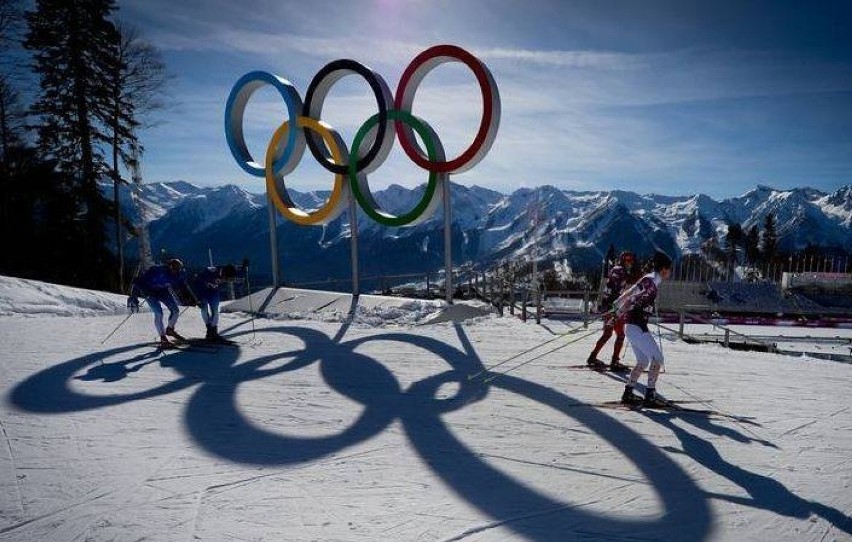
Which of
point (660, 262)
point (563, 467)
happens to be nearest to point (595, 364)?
point (660, 262)

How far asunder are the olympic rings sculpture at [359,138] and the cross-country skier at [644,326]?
21.6ft

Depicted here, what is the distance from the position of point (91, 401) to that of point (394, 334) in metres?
6.14

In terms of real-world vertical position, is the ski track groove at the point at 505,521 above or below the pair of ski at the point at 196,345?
below

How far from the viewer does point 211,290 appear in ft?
33.0

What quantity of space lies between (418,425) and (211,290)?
6633mm

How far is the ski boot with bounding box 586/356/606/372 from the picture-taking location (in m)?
8.23

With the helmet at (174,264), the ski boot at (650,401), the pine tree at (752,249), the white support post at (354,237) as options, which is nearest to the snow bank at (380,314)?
the white support post at (354,237)

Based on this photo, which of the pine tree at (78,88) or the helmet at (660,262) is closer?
the helmet at (660,262)

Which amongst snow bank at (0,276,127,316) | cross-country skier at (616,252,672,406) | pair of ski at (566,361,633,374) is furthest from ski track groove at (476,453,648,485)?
snow bank at (0,276,127,316)

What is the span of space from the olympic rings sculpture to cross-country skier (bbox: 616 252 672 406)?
6.59m

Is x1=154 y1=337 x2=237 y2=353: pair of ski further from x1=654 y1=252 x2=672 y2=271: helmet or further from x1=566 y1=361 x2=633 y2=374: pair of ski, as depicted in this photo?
x1=654 y1=252 x2=672 y2=271: helmet

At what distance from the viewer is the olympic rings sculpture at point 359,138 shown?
39.3ft

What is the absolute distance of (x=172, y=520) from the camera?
3580mm

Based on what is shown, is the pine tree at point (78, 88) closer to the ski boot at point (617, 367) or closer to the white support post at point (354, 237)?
the white support post at point (354, 237)
